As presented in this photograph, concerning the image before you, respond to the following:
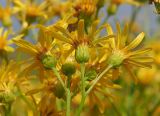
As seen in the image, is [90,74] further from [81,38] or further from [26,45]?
[26,45]

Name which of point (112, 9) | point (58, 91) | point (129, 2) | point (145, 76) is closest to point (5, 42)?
point (112, 9)

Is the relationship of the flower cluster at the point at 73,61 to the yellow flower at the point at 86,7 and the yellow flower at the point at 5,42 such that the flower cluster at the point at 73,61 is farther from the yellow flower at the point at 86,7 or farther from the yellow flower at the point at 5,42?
the yellow flower at the point at 5,42

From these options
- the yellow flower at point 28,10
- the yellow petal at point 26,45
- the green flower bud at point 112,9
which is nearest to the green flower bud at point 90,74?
the yellow petal at point 26,45

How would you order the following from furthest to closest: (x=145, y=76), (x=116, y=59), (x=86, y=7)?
(x=145, y=76)
(x=86, y=7)
(x=116, y=59)

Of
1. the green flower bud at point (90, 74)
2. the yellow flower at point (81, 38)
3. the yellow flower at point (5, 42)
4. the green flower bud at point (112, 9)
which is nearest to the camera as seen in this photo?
the yellow flower at point (81, 38)

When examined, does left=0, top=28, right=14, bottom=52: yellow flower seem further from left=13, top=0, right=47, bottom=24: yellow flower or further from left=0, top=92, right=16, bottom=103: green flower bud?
left=0, top=92, right=16, bottom=103: green flower bud
